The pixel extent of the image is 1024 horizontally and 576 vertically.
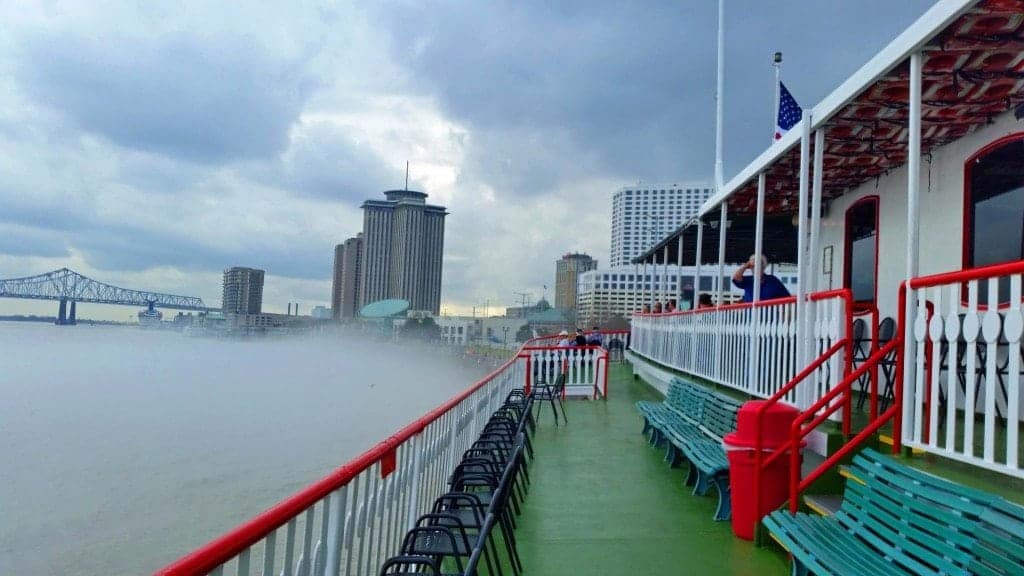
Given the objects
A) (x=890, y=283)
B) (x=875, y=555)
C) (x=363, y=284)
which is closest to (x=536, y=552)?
(x=875, y=555)

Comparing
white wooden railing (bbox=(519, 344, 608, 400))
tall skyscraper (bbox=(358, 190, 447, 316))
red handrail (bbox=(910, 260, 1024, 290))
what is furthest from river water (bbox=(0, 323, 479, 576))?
tall skyscraper (bbox=(358, 190, 447, 316))

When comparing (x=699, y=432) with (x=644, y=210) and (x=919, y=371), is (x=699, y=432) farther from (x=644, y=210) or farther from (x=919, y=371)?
(x=644, y=210)

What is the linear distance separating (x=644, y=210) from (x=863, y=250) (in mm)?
47662

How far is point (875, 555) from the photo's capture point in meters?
3.24

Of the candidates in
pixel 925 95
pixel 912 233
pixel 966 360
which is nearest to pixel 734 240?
pixel 925 95

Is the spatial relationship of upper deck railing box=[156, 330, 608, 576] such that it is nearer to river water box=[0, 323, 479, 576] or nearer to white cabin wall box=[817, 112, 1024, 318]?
white cabin wall box=[817, 112, 1024, 318]

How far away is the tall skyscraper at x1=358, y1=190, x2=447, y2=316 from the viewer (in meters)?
163

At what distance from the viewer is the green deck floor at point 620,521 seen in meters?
4.36

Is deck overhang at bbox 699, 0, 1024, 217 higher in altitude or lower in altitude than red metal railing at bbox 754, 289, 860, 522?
higher

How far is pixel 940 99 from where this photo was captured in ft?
18.2

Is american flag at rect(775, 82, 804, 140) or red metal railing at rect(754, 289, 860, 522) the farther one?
american flag at rect(775, 82, 804, 140)

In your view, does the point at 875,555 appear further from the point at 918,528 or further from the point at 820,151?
the point at 820,151

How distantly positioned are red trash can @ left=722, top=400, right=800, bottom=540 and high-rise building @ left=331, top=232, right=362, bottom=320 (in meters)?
164

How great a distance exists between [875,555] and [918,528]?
0.79 ft
